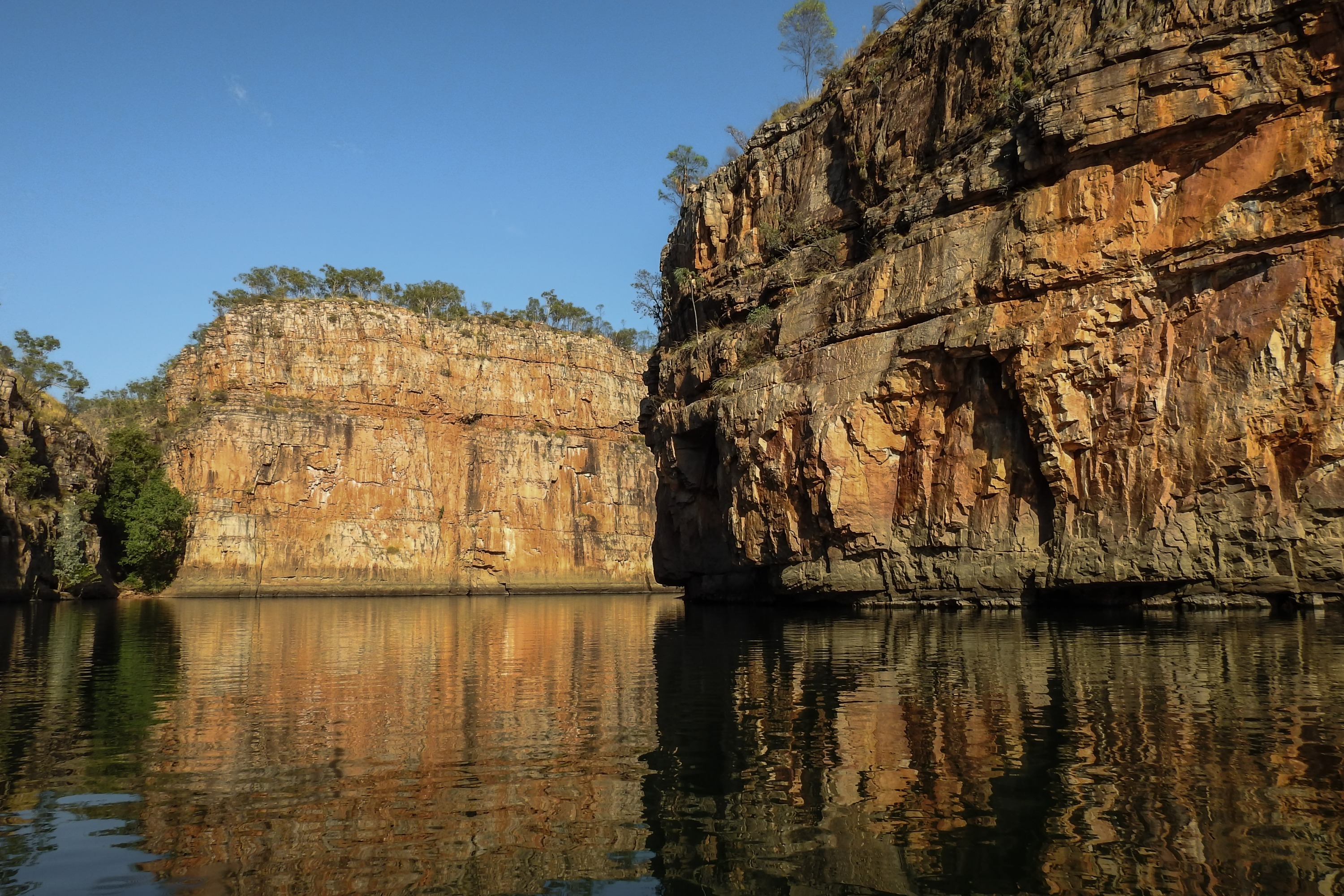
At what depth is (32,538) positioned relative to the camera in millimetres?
61469

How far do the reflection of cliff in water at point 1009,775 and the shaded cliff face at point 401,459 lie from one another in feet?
275

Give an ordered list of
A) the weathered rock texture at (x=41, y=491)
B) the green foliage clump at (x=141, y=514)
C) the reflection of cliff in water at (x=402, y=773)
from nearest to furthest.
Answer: the reflection of cliff in water at (x=402, y=773), the weathered rock texture at (x=41, y=491), the green foliage clump at (x=141, y=514)

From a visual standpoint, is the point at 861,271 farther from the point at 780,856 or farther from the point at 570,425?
the point at 570,425

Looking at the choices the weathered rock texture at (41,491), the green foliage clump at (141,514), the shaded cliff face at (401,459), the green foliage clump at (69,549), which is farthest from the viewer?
the shaded cliff face at (401,459)

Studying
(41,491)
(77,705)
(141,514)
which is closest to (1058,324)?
(77,705)

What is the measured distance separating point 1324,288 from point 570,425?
9089cm

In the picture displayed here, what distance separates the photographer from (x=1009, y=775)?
9820 millimetres

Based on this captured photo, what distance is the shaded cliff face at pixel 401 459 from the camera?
308 ft

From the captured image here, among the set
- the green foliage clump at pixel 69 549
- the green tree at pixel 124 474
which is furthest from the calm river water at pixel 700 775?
the green tree at pixel 124 474

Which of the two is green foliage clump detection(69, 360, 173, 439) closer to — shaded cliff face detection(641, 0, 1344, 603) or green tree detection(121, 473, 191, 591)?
green tree detection(121, 473, 191, 591)

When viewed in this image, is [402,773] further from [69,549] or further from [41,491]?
[41,491]

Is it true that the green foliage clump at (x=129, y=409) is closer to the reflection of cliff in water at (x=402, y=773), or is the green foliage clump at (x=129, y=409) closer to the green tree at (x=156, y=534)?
the green tree at (x=156, y=534)

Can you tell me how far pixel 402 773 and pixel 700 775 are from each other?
3.30 metres

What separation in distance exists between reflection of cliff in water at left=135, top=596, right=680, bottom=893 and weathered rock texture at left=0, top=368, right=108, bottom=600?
44.3 meters
